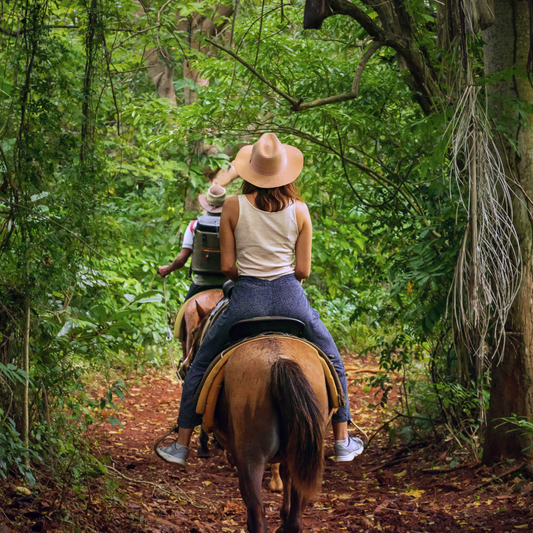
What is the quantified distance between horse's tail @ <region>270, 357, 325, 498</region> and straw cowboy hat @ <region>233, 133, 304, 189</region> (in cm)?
129

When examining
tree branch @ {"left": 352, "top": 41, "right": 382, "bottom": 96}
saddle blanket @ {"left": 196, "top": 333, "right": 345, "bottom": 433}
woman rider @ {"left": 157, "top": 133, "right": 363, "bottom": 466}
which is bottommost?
saddle blanket @ {"left": 196, "top": 333, "right": 345, "bottom": 433}

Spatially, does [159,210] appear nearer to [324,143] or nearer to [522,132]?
→ [324,143]

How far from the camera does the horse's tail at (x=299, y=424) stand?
3.24 metres

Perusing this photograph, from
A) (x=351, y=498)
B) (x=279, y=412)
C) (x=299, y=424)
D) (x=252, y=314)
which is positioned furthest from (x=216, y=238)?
(x=299, y=424)

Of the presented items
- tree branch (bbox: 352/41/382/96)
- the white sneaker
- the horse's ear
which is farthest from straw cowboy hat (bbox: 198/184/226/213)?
the white sneaker

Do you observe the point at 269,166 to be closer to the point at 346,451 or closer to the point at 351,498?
the point at 346,451

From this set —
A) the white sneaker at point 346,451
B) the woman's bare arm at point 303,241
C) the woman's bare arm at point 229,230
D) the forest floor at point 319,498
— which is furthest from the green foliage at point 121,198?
the white sneaker at point 346,451

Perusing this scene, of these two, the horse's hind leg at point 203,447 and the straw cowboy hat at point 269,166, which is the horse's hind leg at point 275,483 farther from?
the straw cowboy hat at point 269,166

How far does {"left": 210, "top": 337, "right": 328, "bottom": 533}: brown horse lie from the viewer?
10.7 ft

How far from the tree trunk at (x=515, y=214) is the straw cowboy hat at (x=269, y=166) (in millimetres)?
1731

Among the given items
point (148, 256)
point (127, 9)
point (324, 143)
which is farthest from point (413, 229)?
point (148, 256)

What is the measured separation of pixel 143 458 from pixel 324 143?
409 centimetres

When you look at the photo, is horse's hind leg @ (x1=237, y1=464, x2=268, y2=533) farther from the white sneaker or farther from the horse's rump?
the white sneaker

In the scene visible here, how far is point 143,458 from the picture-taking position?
6473 millimetres
